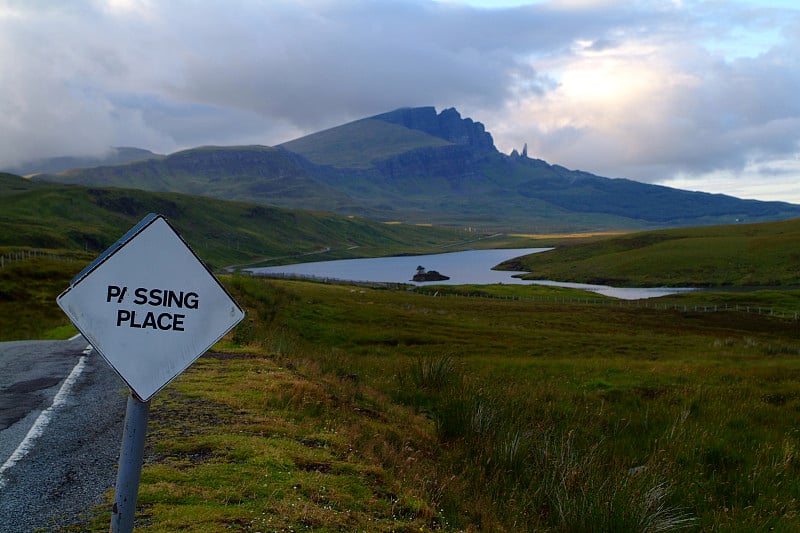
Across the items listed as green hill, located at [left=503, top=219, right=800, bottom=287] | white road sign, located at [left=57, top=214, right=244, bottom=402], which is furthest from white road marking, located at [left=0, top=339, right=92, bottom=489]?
green hill, located at [left=503, top=219, right=800, bottom=287]

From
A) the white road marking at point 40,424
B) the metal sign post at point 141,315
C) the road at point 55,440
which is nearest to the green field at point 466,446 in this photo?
the road at point 55,440

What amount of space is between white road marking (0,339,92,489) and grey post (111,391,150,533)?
14.1 ft

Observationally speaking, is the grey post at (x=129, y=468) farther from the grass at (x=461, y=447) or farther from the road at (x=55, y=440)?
the road at (x=55, y=440)

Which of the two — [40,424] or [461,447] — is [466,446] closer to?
[461,447]

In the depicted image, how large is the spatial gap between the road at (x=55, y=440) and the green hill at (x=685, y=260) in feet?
438

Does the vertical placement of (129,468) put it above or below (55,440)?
above

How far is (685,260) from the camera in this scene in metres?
144

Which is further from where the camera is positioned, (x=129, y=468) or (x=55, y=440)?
(x=55, y=440)

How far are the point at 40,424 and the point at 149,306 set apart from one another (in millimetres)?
7717

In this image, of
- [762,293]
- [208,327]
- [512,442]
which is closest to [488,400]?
[512,442]

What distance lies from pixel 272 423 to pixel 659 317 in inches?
2568

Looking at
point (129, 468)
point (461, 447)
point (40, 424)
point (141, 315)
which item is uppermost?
point (141, 315)

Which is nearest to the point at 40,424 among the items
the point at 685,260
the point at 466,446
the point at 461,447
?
the point at 461,447

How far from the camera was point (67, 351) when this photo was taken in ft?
63.8
